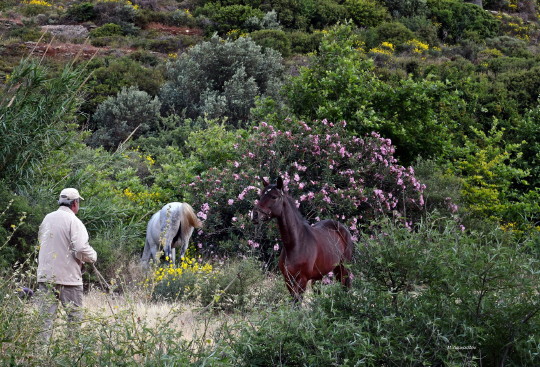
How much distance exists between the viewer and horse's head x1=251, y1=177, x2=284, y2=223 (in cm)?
866

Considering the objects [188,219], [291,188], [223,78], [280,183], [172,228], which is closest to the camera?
[280,183]

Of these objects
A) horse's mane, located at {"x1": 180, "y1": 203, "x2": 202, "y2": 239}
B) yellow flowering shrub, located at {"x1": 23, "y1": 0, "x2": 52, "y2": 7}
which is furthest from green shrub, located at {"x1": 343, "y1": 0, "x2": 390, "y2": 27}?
horse's mane, located at {"x1": 180, "y1": 203, "x2": 202, "y2": 239}

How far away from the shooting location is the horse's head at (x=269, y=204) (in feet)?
28.4

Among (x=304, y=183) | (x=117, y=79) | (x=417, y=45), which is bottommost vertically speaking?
(x=417, y=45)

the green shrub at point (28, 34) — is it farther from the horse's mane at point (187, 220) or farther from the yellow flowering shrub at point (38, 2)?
the horse's mane at point (187, 220)

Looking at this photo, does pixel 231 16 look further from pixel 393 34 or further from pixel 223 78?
pixel 223 78

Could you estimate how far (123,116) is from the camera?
25422mm

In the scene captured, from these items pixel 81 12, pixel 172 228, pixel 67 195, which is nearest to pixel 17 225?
pixel 172 228

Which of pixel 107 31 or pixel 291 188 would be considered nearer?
pixel 291 188

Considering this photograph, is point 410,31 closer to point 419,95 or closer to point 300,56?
point 300,56

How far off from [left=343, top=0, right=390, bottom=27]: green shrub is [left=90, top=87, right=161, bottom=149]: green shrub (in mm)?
22987

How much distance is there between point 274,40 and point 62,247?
29887 millimetres

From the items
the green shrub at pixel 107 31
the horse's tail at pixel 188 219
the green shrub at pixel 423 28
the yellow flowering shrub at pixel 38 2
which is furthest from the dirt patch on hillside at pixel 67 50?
the horse's tail at pixel 188 219

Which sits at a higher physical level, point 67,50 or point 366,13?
point 366,13
